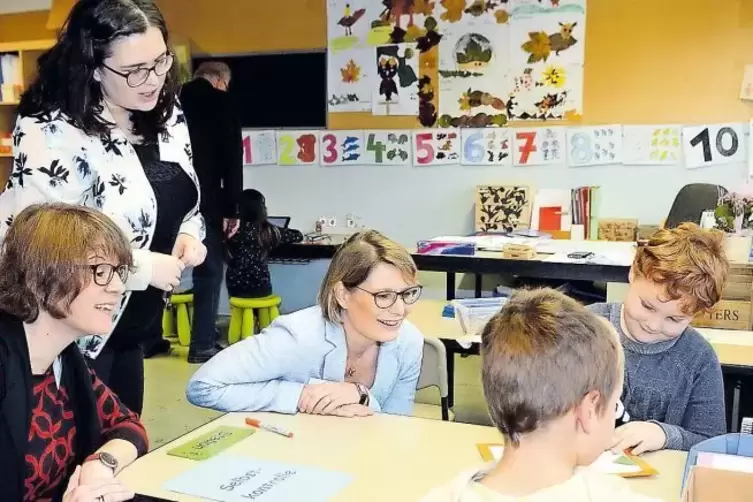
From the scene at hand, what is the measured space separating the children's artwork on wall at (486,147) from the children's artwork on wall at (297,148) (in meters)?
1.01

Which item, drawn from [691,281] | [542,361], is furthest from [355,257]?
[542,361]

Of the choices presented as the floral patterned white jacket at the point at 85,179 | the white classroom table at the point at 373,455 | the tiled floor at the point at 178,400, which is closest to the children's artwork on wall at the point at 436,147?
the tiled floor at the point at 178,400

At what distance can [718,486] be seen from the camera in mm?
1154

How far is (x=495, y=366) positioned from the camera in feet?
3.73

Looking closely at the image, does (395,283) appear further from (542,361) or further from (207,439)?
(542,361)

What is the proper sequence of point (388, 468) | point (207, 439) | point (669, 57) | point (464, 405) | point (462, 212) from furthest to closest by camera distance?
point (462, 212) < point (669, 57) < point (464, 405) < point (207, 439) < point (388, 468)

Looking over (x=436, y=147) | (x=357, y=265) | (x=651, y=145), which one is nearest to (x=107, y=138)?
(x=357, y=265)

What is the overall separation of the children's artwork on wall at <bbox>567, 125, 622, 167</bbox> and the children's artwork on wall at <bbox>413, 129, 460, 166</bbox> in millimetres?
695

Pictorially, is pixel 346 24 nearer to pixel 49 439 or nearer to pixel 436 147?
pixel 436 147

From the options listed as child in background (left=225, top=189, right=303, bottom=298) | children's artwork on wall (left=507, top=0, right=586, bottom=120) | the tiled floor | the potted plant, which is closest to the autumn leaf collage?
children's artwork on wall (left=507, top=0, right=586, bottom=120)

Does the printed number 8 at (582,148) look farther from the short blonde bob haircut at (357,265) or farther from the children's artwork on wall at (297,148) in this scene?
the short blonde bob haircut at (357,265)

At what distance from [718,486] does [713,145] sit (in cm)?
370

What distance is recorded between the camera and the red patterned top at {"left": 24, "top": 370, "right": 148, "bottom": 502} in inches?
58.7

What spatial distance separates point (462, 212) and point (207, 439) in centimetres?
352
